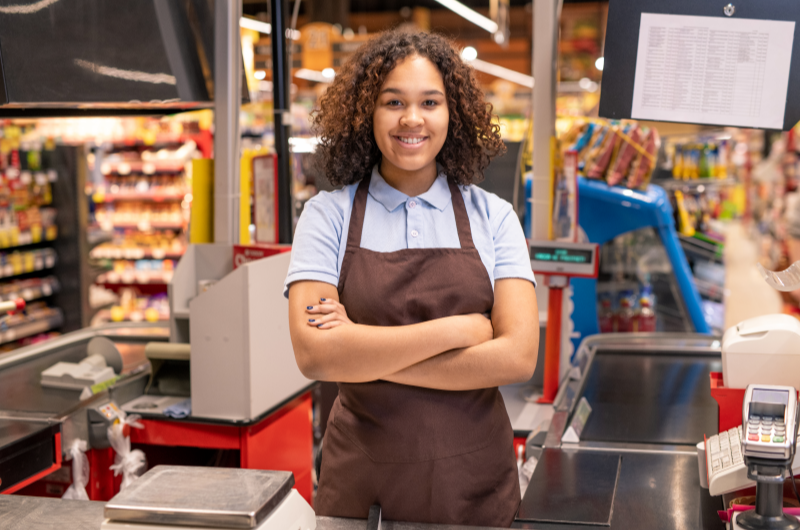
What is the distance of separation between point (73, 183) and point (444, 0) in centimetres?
371

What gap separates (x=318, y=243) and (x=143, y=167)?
7.26m

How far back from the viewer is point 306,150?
401 cm

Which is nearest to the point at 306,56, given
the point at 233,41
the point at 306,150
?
the point at 306,150

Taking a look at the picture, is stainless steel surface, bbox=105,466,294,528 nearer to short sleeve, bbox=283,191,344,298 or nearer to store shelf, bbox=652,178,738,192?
short sleeve, bbox=283,191,344,298

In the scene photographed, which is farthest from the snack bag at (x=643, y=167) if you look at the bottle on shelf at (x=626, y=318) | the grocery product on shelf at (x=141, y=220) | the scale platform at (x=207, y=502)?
the grocery product on shelf at (x=141, y=220)

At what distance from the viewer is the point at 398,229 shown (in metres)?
1.56

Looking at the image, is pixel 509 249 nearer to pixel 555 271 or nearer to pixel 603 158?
pixel 555 271

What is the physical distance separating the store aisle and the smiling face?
5121mm

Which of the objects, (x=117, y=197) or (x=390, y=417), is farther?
(x=117, y=197)

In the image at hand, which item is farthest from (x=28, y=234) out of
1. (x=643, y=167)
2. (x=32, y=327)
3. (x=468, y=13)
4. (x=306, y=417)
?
(x=643, y=167)

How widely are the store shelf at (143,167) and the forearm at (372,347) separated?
7.16 metres

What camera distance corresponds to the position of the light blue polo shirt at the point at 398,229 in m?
1.53

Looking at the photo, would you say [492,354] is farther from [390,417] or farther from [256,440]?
[256,440]

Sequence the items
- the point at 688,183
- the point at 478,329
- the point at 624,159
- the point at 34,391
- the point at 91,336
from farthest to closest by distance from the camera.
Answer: the point at 688,183 < the point at 91,336 < the point at 624,159 < the point at 34,391 < the point at 478,329
